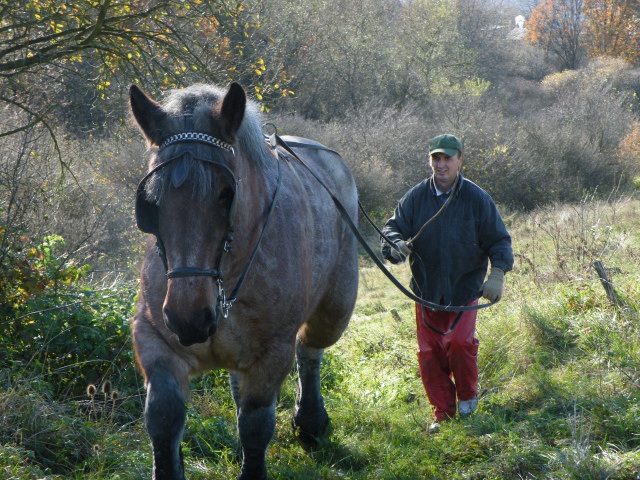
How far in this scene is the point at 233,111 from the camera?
3.18 m

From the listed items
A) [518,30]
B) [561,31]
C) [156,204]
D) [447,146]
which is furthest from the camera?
[518,30]

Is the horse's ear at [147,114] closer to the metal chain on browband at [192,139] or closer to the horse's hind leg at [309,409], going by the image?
the metal chain on browband at [192,139]

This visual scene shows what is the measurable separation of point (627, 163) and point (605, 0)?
3549 cm

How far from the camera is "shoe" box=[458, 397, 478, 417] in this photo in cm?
486

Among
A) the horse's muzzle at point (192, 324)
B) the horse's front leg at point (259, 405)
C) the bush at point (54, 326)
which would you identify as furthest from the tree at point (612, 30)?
the horse's muzzle at point (192, 324)

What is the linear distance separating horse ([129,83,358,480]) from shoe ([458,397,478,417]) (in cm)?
157

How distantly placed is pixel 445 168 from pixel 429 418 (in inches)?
72.2

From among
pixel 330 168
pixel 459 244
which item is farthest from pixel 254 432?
pixel 330 168

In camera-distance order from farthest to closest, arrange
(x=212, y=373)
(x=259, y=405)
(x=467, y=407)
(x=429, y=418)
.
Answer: (x=212, y=373) → (x=429, y=418) → (x=467, y=407) → (x=259, y=405)

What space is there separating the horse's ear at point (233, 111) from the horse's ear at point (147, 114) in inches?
11.2

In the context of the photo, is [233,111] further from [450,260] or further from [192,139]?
[450,260]

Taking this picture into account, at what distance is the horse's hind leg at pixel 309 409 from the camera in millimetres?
4738

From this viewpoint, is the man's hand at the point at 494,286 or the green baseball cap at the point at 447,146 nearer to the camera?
the man's hand at the point at 494,286

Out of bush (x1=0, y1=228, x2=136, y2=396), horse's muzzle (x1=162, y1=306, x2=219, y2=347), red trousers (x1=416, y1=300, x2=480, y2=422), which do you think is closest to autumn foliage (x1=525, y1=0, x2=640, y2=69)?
red trousers (x1=416, y1=300, x2=480, y2=422)
